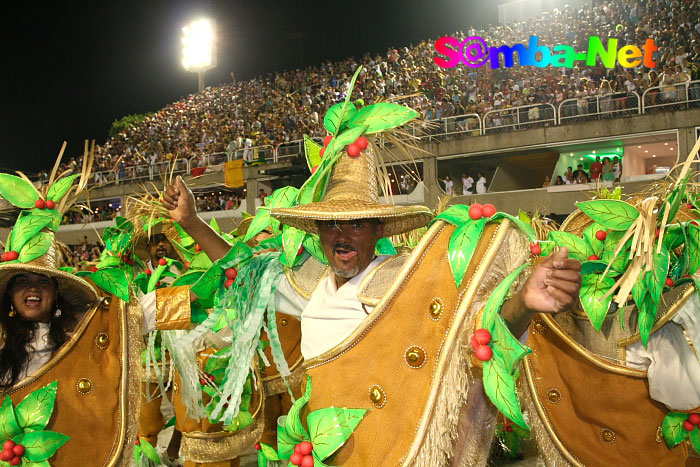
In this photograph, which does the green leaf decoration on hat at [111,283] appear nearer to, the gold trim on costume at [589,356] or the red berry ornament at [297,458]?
the red berry ornament at [297,458]

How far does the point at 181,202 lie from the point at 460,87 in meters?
13.6

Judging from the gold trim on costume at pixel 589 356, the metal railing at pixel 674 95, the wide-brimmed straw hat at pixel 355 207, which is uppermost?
the metal railing at pixel 674 95

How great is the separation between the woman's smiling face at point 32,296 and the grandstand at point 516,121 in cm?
709

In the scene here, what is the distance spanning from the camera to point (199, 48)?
3216 cm

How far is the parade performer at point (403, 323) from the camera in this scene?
6.05 ft

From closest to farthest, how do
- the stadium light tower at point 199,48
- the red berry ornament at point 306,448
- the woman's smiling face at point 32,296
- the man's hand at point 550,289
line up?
the man's hand at point 550,289 → the red berry ornament at point 306,448 → the woman's smiling face at point 32,296 → the stadium light tower at point 199,48

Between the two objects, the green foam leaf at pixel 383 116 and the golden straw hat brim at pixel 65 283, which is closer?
the green foam leaf at pixel 383 116

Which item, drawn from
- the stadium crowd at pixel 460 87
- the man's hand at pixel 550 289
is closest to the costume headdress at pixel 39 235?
the man's hand at pixel 550 289

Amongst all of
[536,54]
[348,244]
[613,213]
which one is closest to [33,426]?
[348,244]

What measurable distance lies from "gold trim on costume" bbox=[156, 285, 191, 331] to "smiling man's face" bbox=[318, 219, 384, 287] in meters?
0.98

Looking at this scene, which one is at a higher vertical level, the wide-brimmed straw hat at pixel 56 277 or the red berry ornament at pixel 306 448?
the wide-brimmed straw hat at pixel 56 277

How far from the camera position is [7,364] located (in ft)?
9.06

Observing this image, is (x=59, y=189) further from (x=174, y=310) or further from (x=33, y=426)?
(x=33, y=426)

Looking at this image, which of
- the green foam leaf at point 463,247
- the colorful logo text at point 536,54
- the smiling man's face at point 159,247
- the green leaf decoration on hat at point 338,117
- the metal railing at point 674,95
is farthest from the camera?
the colorful logo text at point 536,54
